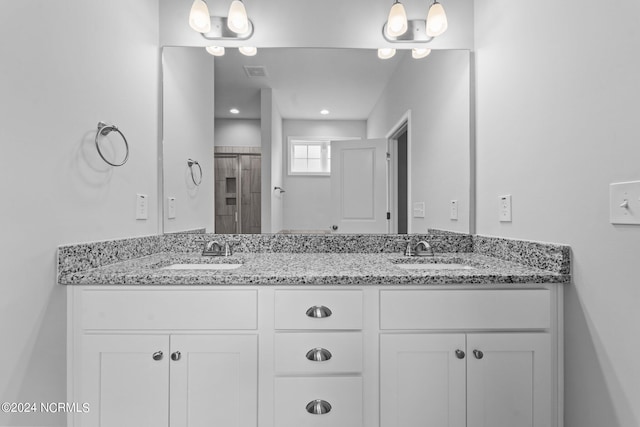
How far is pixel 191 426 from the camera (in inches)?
42.5

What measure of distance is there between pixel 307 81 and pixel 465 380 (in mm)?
1570

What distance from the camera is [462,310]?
1127mm

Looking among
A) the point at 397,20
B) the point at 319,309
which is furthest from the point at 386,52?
the point at 319,309

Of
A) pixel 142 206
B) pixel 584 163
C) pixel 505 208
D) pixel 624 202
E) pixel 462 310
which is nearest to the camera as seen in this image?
pixel 624 202

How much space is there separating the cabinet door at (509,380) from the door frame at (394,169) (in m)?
0.73

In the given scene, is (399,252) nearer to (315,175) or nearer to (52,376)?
(315,175)

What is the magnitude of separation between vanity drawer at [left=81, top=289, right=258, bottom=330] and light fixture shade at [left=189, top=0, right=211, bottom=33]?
1339 millimetres

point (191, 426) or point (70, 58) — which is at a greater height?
point (70, 58)

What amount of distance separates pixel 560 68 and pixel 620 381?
102cm

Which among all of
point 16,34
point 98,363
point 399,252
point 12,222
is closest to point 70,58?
point 16,34

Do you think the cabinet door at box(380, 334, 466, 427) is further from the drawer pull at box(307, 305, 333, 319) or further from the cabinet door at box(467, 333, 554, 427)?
the drawer pull at box(307, 305, 333, 319)

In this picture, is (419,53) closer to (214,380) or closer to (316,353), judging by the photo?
(316,353)

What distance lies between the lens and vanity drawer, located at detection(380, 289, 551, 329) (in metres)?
1.12

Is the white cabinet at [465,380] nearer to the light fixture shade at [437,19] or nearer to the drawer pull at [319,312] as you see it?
the drawer pull at [319,312]
